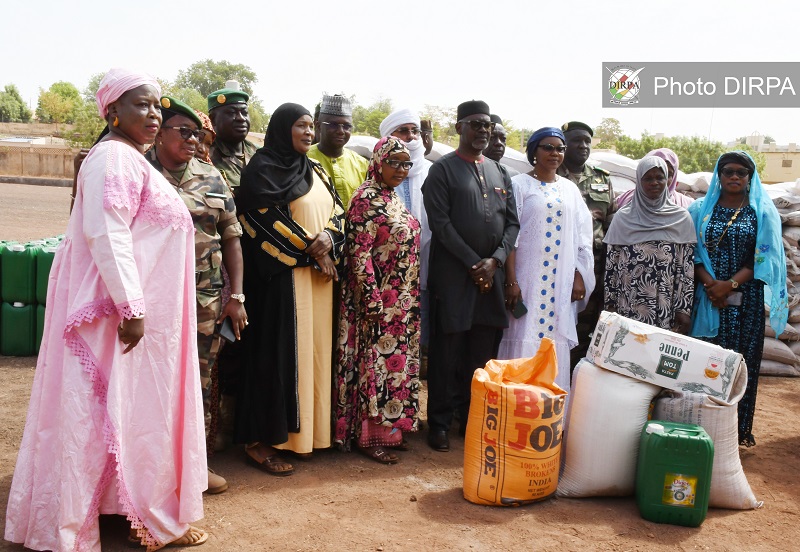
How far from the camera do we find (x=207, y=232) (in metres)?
3.69

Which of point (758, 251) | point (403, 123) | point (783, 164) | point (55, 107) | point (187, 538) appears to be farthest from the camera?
point (55, 107)

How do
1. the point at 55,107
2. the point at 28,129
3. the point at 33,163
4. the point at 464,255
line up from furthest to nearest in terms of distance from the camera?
the point at 55,107 → the point at 28,129 → the point at 33,163 → the point at 464,255

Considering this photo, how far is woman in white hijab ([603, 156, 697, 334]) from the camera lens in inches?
193

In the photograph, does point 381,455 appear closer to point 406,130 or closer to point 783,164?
point 406,130

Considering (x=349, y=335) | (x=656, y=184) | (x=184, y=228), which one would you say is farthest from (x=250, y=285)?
(x=656, y=184)

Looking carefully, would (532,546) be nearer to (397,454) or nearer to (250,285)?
(397,454)

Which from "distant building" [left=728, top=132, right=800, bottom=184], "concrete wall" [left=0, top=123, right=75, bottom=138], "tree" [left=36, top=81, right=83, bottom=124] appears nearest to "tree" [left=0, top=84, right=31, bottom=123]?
"tree" [left=36, top=81, right=83, bottom=124]

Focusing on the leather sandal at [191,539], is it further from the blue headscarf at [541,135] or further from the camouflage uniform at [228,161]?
the blue headscarf at [541,135]

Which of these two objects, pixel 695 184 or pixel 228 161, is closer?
pixel 228 161

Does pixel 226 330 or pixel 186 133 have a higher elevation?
pixel 186 133

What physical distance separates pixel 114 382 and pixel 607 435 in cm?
248

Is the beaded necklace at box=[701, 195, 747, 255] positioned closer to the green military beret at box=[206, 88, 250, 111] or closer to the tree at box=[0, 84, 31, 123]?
the green military beret at box=[206, 88, 250, 111]

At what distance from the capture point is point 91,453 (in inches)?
117

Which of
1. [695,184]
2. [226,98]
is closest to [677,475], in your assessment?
[226,98]
